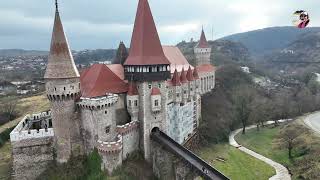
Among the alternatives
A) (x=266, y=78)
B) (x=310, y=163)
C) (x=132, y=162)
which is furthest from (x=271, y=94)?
(x=132, y=162)

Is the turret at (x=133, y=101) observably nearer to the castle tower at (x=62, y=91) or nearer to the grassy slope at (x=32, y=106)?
the castle tower at (x=62, y=91)

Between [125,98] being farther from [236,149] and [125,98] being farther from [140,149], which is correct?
[236,149]

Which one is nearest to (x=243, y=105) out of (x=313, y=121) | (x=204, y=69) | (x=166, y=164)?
(x=204, y=69)

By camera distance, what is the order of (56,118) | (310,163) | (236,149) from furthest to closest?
(236,149), (310,163), (56,118)

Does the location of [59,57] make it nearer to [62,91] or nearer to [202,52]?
[62,91]

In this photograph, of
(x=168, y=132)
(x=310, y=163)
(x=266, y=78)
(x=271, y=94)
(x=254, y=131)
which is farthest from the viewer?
(x=266, y=78)

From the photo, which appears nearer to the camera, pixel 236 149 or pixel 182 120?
pixel 182 120

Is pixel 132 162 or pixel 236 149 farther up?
pixel 132 162
